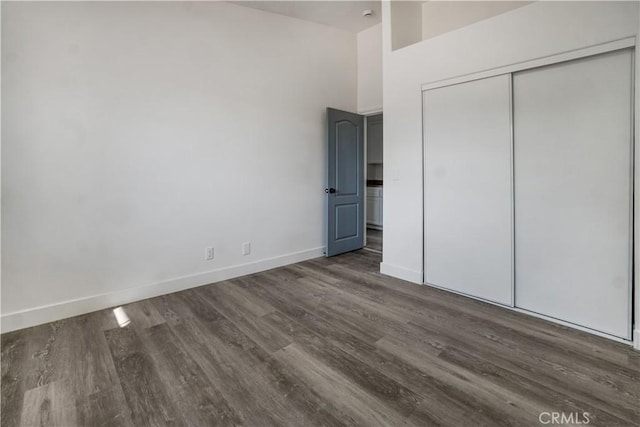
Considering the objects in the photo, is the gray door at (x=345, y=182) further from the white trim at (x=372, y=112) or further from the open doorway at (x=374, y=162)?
the open doorway at (x=374, y=162)

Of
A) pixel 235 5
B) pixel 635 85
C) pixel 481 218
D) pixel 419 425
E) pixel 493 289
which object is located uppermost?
pixel 235 5

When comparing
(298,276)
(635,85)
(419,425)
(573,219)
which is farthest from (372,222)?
(419,425)

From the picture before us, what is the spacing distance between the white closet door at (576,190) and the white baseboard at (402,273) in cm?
94

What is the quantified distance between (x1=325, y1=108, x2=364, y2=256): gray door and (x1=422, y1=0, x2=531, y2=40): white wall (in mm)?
1471

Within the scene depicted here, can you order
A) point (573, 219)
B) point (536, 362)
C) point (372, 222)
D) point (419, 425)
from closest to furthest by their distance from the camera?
point (419, 425), point (536, 362), point (573, 219), point (372, 222)

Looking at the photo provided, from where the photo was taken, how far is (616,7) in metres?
2.07

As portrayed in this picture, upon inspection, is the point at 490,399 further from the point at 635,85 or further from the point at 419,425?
the point at 635,85

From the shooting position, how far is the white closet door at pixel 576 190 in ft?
7.03

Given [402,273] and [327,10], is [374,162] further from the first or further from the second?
[402,273]

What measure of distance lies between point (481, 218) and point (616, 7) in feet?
5.57

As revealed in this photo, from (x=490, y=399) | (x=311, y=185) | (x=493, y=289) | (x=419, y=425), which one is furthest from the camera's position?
(x=311, y=185)

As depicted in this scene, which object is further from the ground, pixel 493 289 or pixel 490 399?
pixel 493 289

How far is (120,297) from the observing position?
9.53 feet

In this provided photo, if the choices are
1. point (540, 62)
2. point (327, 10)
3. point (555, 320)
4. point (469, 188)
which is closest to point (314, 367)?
point (555, 320)
